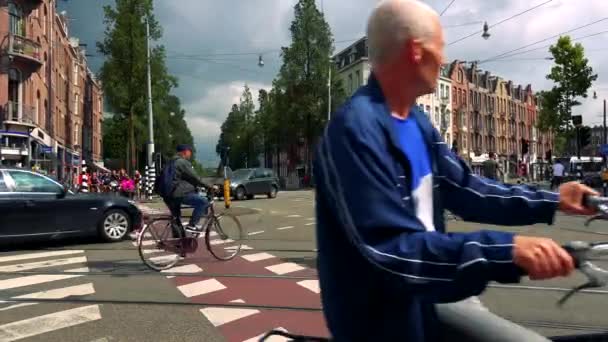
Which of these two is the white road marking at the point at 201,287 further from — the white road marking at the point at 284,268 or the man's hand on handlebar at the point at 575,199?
the man's hand on handlebar at the point at 575,199

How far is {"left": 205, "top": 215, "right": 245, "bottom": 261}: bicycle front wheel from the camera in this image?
8.48 metres

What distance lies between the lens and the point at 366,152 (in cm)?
126

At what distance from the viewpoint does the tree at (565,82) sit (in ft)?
114

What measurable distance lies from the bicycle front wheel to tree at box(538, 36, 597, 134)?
31520mm

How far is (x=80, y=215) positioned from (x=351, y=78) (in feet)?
188

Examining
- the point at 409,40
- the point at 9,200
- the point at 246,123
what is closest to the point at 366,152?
the point at 409,40

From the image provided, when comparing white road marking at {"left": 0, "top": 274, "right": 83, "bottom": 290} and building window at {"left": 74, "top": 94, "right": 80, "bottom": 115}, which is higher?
building window at {"left": 74, "top": 94, "right": 80, "bottom": 115}

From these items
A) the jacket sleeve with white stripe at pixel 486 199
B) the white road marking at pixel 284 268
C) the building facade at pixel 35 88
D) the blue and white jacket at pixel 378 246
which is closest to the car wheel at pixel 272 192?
the building facade at pixel 35 88

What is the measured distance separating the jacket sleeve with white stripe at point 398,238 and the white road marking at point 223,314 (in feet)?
12.6

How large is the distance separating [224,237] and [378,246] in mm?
7673

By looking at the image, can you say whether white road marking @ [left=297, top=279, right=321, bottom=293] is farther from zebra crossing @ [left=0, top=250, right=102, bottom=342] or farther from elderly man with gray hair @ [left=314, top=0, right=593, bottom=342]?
elderly man with gray hair @ [left=314, top=0, right=593, bottom=342]

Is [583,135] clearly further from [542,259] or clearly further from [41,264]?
[542,259]

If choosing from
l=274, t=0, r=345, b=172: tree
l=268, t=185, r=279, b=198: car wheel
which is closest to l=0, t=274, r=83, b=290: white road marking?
l=268, t=185, r=279, b=198: car wheel

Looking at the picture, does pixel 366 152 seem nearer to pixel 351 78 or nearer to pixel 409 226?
pixel 409 226
